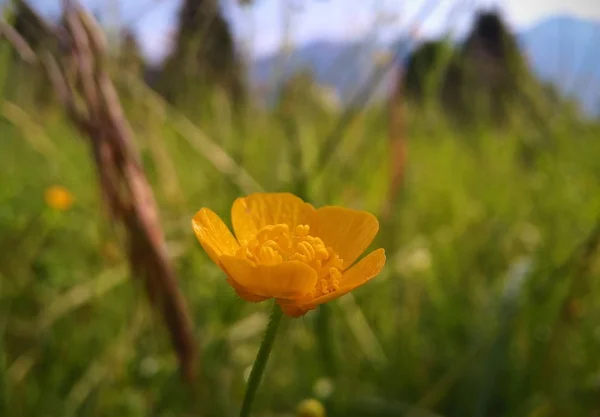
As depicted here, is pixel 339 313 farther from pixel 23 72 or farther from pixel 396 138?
pixel 23 72

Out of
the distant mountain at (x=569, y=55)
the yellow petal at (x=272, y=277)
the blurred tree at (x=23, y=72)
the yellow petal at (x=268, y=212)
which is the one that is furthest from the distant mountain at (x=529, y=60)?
the yellow petal at (x=272, y=277)

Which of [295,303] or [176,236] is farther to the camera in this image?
[176,236]

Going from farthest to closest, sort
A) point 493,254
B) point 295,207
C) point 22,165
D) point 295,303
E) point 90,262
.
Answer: point 22,165 → point 90,262 → point 493,254 → point 295,207 → point 295,303

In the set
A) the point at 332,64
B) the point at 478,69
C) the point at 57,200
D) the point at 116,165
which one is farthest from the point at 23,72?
the point at 478,69

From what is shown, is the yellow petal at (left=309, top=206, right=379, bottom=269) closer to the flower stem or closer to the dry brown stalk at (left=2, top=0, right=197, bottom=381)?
the flower stem

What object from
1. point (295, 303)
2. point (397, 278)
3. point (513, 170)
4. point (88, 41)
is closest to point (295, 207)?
point (295, 303)

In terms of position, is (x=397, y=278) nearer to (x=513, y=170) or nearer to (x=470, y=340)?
(x=470, y=340)

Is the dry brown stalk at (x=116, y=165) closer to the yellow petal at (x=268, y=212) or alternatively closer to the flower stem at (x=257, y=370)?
the yellow petal at (x=268, y=212)
